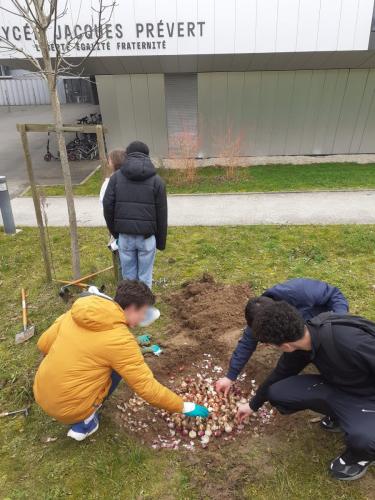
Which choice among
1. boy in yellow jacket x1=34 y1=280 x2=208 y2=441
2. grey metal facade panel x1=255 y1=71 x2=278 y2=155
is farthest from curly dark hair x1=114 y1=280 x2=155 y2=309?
grey metal facade panel x1=255 y1=71 x2=278 y2=155

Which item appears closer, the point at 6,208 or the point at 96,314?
the point at 96,314

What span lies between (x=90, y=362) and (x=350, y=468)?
71.2 inches

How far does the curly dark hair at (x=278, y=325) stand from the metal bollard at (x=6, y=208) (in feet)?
18.8

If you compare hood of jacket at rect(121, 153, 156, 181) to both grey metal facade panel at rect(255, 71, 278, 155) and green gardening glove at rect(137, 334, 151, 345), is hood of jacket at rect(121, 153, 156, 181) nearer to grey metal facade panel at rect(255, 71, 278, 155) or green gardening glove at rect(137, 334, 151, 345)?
green gardening glove at rect(137, 334, 151, 345)

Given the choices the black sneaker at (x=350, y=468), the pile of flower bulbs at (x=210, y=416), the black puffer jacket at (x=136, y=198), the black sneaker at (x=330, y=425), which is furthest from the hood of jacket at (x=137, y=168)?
the black sneaker at (x=350, y=468)

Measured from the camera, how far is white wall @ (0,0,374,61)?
8.28 m

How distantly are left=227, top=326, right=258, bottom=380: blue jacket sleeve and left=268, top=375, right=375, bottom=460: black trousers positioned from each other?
0.28 meters

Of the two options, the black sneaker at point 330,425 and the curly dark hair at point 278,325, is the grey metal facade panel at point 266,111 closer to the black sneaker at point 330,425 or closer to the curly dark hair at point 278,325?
the black sneaker at point 330,425

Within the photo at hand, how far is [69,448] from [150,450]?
593 millimetres

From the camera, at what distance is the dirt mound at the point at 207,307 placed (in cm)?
402

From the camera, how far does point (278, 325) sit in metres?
2.21

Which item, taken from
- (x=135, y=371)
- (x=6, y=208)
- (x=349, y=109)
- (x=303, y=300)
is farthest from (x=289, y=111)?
(x=135, y=371)

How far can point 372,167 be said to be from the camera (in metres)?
11.0

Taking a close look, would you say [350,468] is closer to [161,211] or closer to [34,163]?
[161,211]
